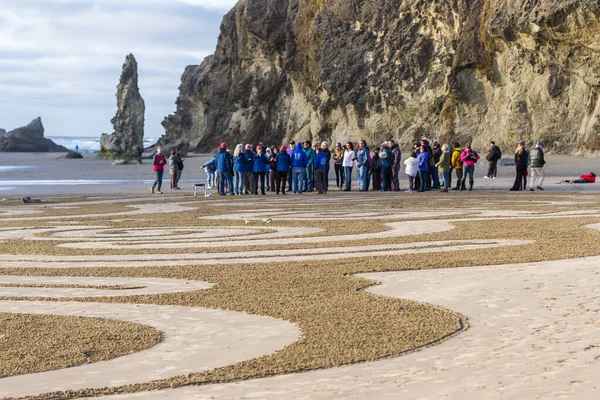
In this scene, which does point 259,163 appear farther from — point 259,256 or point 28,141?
point 28,141

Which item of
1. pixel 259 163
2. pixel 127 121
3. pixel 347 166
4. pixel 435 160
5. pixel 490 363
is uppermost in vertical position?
pixel 127 121

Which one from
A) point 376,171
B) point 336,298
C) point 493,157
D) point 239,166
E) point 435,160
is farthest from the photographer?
point 493,157

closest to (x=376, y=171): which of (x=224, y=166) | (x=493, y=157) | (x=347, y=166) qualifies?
(x=347, y=166)

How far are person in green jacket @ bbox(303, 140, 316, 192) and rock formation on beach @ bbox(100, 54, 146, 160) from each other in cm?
5768

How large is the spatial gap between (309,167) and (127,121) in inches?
2403

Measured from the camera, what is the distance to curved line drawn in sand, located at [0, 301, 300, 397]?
6570 mm

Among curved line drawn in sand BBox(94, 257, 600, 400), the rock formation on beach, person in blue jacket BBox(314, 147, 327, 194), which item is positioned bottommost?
curved line drawn in sand BBox(94, 257, 600, 400)

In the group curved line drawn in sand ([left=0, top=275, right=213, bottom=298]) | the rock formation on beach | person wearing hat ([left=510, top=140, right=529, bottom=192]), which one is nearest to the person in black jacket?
person wearing hat ([left=510, top=140, right=529, bottom=192])

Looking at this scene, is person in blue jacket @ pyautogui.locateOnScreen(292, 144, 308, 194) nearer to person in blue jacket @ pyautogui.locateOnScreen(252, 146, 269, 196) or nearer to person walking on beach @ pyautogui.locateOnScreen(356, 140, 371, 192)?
person in blue jacket @ pyautogui.locateOnScreen(252, 146, 269, 196)

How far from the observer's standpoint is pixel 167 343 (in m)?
7.74

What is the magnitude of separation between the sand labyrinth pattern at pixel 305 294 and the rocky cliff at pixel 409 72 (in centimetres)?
3337

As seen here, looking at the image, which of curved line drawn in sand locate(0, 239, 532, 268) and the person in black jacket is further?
the person in black jacket

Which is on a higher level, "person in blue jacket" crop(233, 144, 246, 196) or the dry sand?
"person in blue jacket" crop(233, 144, 246, 196)

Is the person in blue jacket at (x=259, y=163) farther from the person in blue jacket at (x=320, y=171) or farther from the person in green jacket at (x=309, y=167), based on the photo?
the person in blue jacket at (x=320, y=171)
